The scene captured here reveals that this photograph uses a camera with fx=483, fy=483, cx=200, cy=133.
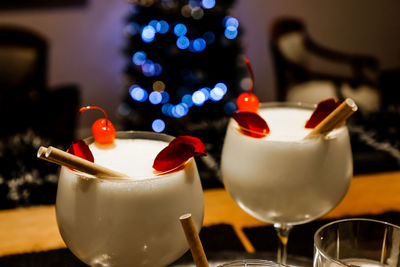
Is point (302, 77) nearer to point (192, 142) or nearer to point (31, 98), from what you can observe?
point (31, 98)

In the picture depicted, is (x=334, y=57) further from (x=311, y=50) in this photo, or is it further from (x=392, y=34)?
(x=392, y=34)

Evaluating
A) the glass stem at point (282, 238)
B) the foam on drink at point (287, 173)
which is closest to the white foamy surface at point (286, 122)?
the foam on drink at point (287, 173)

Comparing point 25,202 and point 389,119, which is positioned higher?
point 389,119

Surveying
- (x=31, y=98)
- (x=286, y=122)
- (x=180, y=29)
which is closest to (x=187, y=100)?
(x=180, y=29)

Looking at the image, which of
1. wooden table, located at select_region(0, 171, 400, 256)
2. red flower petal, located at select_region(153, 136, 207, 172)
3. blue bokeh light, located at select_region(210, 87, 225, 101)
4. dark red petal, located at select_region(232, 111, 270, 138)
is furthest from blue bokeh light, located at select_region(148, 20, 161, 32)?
red flower petal, located at select_region(153, 136, 207, 172)

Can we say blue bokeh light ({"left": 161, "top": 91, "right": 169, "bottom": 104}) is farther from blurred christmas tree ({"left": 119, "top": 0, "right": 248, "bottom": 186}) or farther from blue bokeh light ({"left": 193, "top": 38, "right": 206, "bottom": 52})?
blue bokeh light ({"left": 193, "top": 38, "right": 206, "bottom": 52})

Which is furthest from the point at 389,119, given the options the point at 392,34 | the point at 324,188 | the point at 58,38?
the point at 392,34

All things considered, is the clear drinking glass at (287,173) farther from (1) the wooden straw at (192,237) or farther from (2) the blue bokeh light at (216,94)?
(2) the blue bokeh light at (216,94)
